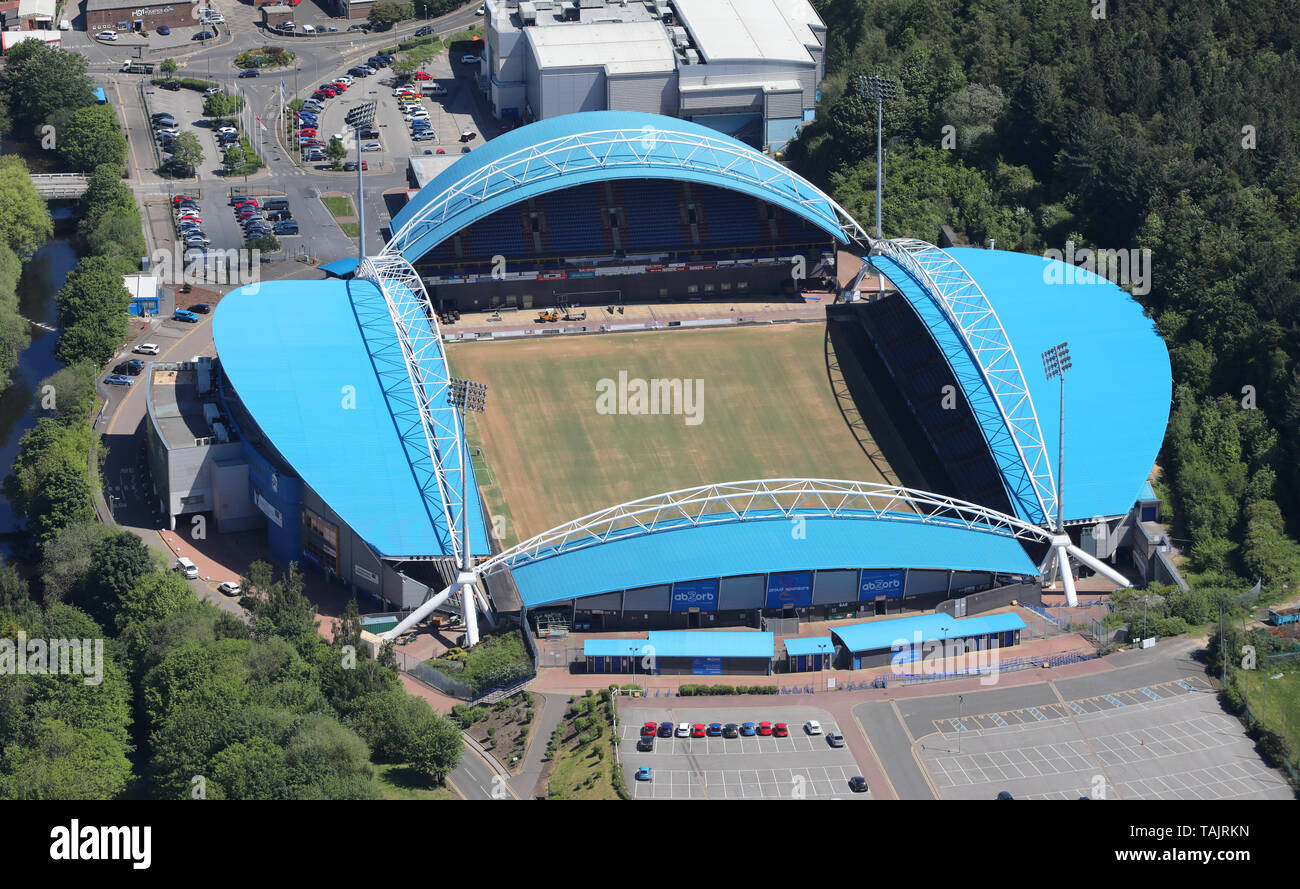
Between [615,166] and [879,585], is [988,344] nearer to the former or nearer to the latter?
[879,585]

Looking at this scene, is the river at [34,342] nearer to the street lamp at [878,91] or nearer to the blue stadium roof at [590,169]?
the blue stadium roof at [590,169]

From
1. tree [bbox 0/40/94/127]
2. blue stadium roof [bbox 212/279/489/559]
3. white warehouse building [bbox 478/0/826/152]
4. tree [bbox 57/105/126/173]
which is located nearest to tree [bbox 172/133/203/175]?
tree [bbox 57/105/126/173]

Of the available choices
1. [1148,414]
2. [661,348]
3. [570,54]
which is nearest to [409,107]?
[570,54]

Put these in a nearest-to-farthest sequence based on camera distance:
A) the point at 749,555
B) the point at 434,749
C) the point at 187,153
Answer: the point at 434,749 < the point at 749,555 < the point at 187,153

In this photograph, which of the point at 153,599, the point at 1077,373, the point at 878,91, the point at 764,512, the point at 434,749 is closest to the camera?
the point at 434,749

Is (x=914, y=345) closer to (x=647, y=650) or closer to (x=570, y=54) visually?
(x=647, y=650)

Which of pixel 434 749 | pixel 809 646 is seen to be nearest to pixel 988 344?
pixel 809 646

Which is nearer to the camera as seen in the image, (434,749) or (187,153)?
(434,749)

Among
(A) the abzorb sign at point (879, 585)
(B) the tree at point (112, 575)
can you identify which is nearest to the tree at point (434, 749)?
(B) the tree at point (112, 575)
